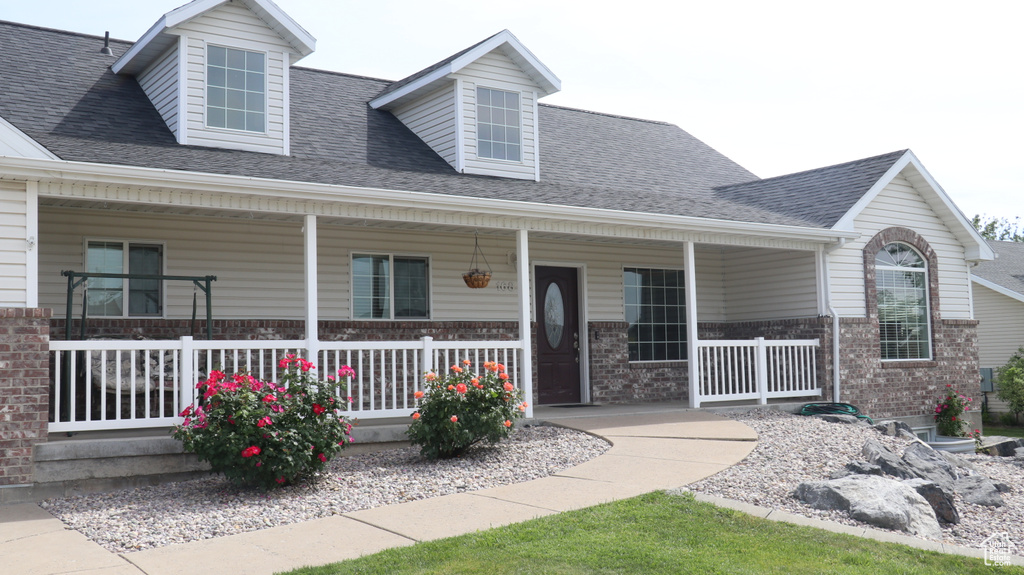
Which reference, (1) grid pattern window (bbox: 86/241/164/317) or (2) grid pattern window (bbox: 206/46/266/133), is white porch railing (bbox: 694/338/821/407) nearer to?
(2) grid pattern window (bbox: 206/46/266/133)

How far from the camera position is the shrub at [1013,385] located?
18938 millimetres

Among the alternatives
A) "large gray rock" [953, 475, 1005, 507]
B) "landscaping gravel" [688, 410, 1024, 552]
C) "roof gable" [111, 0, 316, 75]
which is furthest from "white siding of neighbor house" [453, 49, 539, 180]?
"large gray rock" [953, 475, 1005, 507]

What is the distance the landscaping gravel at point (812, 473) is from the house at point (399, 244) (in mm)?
2043

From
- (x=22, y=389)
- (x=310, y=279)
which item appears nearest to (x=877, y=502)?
(x=310, y=279)

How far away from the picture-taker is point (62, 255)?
9258mm

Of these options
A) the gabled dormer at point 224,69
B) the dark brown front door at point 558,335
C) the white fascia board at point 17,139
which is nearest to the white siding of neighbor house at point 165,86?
the gabled dormer at point 224,69

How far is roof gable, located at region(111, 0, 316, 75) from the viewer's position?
393 inches

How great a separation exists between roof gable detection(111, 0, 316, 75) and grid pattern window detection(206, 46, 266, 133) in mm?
436

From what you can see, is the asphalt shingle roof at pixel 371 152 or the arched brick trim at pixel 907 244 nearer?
the asphalt shingle roof at pixel 371 152

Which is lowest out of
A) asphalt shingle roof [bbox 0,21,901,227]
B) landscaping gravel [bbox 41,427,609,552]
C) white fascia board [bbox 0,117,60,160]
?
landscaping gravel [bbox 41,427,609,552]

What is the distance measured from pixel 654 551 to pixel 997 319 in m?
21.2

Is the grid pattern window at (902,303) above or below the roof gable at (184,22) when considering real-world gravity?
below

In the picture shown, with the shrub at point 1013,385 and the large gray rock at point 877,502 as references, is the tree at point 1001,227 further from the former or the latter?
the large gray rock at point 877,502

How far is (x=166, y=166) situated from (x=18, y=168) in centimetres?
130
